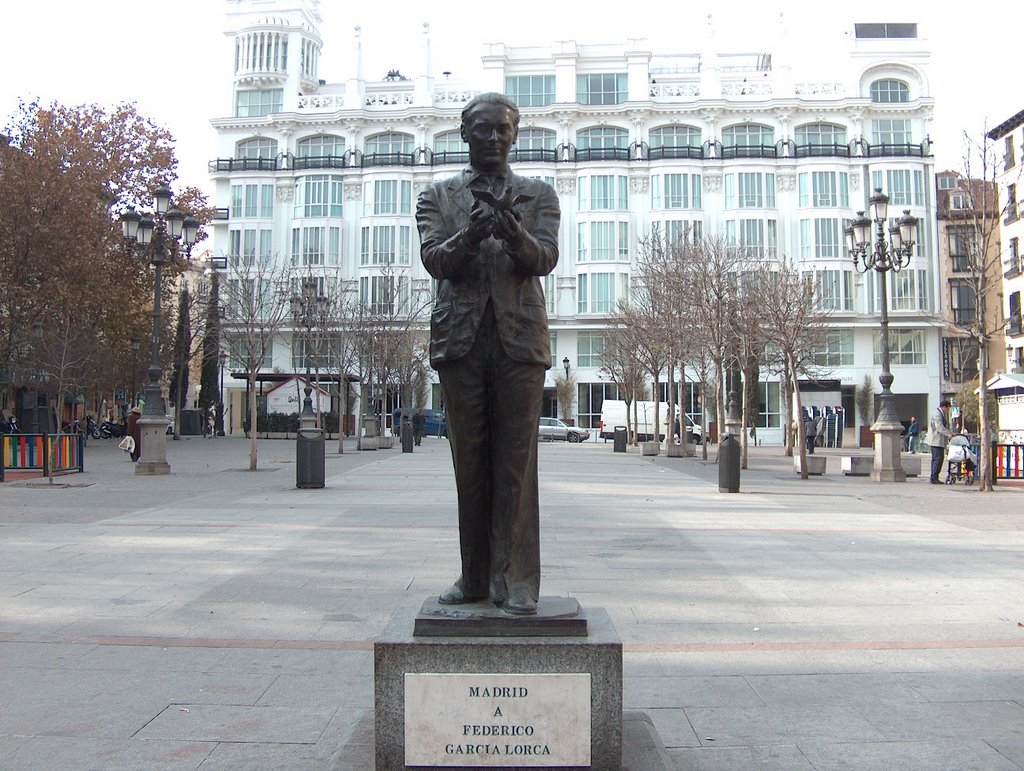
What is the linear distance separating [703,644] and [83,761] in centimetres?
361

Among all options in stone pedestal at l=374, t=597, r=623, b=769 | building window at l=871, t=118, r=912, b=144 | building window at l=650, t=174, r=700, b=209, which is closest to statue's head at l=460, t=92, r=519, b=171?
stone pedestal at l=374, t=597, r=623, b=769

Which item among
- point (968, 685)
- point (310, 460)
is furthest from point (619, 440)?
point (968, 685)

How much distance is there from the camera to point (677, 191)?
61.2 meters

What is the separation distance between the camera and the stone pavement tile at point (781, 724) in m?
4.06

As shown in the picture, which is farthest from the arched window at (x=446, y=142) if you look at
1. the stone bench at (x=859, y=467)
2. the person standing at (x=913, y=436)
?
the stone bench at (x=859, y=467)

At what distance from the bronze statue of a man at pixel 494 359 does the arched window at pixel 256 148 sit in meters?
65.7

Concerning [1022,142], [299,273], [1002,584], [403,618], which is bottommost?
[1002,584]

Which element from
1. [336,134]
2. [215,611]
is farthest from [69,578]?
[336,134]

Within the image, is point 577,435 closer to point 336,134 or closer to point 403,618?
point 336,134

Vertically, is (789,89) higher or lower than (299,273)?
higher

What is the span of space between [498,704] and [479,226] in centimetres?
184

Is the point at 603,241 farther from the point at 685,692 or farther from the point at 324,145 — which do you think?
the point at 685,692

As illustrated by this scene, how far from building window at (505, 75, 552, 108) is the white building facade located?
0.13 metres

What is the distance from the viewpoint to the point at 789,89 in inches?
2445
